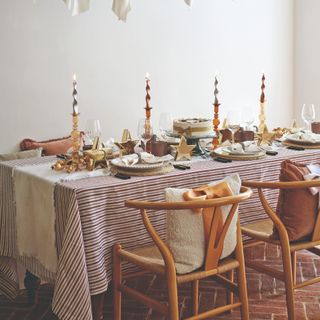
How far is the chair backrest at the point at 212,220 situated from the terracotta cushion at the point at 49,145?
177 centimetres

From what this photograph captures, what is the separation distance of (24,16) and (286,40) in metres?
2.77

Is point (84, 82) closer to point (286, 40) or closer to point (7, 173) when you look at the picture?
point (7, 173)

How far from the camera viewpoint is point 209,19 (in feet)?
16.5

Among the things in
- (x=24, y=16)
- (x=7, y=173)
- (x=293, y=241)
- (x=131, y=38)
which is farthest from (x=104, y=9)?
(x=293, y=241)

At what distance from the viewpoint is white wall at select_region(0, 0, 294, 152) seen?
3988 millimetres

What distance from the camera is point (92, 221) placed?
95.6 inches

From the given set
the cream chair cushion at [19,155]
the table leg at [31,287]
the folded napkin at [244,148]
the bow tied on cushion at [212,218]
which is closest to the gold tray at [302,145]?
the folded napkin at [244,148]

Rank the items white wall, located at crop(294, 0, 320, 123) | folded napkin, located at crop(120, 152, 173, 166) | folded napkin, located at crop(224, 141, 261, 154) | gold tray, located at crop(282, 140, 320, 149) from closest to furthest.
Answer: folded napkin, located at crop(120, 152, 173, 166)
folded napkin, located at crop(224, 141, 261, 154)
gold tray, located at crop(282, 140, 320, 149)
white wall, located at crop(294, 0, 320, 123)

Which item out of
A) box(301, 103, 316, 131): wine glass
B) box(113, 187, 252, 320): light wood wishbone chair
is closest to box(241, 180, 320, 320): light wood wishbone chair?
box(113, 187, 252, 320): light wood wishbone chair

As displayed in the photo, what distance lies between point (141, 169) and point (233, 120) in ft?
3.13

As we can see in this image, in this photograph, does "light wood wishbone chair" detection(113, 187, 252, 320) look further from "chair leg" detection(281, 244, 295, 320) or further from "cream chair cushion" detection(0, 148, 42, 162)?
"cream chair cushion" detection(0, 148, 42, 162)

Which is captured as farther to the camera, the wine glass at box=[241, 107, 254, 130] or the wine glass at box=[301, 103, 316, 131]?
the wine glass at box=[301, 103, 316, 131]

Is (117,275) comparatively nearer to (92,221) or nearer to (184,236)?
(92,221)

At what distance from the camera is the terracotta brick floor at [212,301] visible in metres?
3.00
